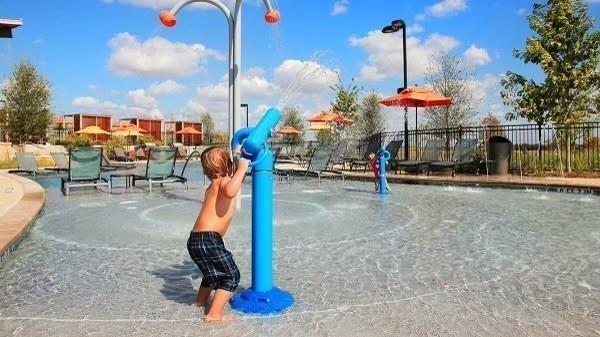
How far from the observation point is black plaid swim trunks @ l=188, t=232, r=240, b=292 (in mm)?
3057

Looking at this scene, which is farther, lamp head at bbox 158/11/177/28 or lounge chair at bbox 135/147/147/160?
lounge chair at bbox 135/147/147/160

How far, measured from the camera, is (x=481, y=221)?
287 inches

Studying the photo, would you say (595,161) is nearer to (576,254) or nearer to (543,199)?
(543,199)

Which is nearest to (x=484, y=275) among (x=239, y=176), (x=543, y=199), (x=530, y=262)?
(x=530, y=262)

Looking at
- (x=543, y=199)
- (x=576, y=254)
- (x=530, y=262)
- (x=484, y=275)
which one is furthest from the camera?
(x=543, y=199)

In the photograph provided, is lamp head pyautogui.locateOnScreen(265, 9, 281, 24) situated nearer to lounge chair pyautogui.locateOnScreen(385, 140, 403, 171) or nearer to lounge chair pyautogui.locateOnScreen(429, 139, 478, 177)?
lounge chair pyautogui.locateOnScreen(429, 139, 478, 177)


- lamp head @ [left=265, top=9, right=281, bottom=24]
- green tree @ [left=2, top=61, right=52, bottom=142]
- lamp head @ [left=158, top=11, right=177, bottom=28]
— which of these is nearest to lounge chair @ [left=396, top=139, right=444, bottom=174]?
lamp head @ [left=265, top=9, right=281, bottom=24]

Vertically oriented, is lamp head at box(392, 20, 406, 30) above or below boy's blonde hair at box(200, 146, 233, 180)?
above

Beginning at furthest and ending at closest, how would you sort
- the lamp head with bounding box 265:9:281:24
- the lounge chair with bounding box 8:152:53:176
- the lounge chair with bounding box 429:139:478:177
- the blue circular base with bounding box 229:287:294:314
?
the lounge chair with bounding box 8:152:53:176 < the lounge chair with bounding box 429:139:478:177 < the lamp head with bounding box 265:9:281:24 < the blue circular base with bounding box 229:287:294:314

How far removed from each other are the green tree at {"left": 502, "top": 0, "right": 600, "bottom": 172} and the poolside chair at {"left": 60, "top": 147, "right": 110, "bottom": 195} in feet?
42.8

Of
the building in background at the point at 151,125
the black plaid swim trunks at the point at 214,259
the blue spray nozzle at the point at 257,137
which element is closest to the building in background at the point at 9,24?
the blue spray nozzle at the point at 257,137

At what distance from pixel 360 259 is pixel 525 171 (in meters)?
12.3

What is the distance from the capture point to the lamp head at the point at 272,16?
733cm

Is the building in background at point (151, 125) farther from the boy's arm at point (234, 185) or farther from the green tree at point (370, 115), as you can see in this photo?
the boy's arm at point (234, 185)
